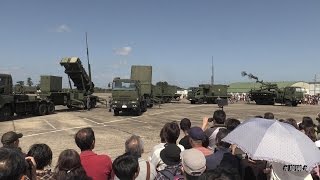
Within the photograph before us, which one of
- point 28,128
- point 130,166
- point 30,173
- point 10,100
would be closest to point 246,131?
point 130,166

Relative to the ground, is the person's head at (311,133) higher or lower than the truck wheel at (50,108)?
higher

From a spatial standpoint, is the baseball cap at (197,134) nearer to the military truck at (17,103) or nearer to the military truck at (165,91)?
the military truck at (17,103)

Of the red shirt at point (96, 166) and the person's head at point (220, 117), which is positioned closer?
the red shirt at point (96, 166)

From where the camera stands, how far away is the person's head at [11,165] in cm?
254

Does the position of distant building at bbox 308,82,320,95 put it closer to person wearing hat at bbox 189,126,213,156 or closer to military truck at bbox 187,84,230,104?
military truck at bbox 187,84,230,104

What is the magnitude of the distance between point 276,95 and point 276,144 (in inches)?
1696

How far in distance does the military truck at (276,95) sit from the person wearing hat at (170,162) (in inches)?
1644

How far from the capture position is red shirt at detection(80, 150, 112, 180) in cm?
434

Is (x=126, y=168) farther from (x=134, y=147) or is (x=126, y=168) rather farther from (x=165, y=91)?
(x=165, y=91)

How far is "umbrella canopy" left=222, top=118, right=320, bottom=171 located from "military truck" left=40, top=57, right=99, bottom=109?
25119mm

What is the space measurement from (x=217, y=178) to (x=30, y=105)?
23.9m

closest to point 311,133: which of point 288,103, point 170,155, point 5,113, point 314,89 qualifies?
point 170,155

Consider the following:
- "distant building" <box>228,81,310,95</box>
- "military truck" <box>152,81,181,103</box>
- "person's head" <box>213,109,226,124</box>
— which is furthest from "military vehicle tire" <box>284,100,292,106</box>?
"distant building" <box>228,81,310,95</box>

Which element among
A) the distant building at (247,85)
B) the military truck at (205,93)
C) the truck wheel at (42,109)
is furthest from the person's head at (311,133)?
the distant building at (247,85)
